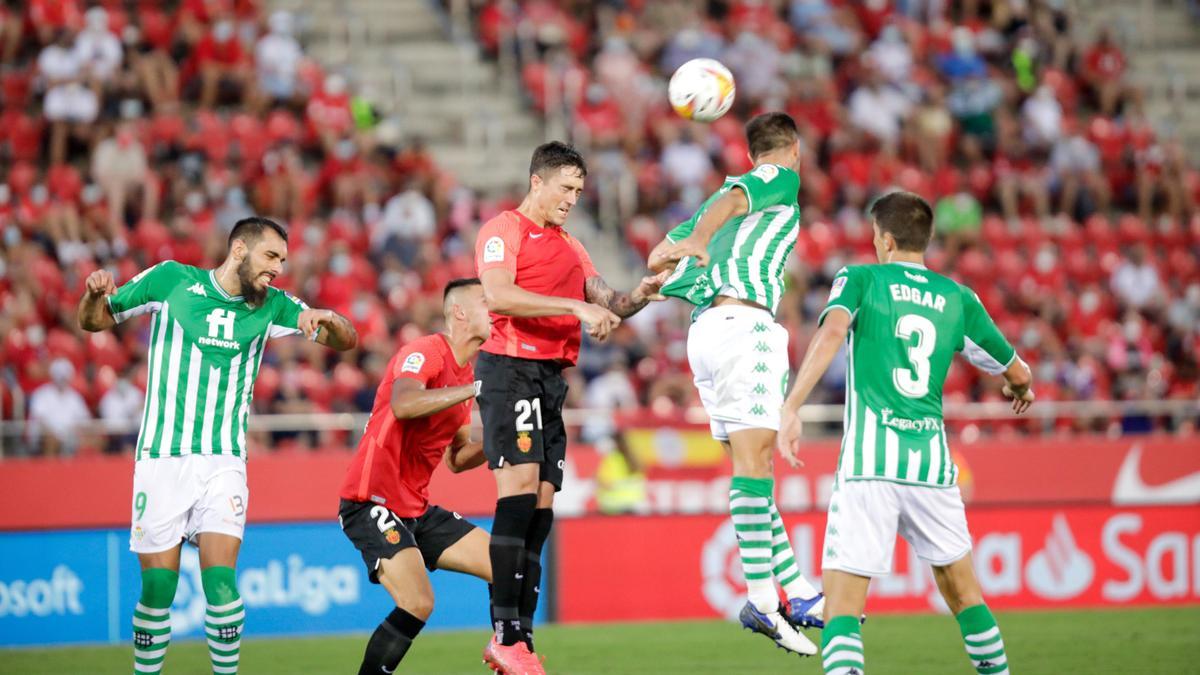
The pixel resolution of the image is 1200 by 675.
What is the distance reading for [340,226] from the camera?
2011cm

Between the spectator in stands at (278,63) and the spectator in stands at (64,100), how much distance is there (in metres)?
2.23

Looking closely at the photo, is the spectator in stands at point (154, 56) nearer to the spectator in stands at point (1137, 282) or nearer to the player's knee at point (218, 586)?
the player's knee at point (218, 586)

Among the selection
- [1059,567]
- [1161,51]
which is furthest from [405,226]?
[1161,51]

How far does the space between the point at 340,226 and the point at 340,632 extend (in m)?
6.22

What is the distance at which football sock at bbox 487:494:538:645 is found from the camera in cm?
932

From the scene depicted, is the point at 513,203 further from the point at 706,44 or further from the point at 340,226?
the point at 706,44

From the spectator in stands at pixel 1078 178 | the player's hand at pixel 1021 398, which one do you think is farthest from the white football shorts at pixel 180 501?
the spectator in stands at pixel 1078 178

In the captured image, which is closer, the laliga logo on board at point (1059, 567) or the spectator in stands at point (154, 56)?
the laliga logo on board at point (1059, 567)

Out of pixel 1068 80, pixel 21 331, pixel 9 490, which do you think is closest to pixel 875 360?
pixel 9 490

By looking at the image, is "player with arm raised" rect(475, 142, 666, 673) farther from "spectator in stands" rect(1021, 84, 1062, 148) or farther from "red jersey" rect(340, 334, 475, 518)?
"spectator in stands" rect(1021, 84, 1062, 148)

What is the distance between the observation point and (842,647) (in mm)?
7953

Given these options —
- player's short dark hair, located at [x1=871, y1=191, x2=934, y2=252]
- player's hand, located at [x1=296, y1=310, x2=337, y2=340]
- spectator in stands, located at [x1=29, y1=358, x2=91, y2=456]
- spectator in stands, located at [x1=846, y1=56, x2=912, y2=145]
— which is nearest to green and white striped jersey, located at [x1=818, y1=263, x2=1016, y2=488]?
player's short dark hair, located at [x1=871, y1=191, x2=934, y2=252]

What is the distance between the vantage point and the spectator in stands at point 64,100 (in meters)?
20.1

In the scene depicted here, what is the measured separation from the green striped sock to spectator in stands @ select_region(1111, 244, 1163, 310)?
15005 millimetres
